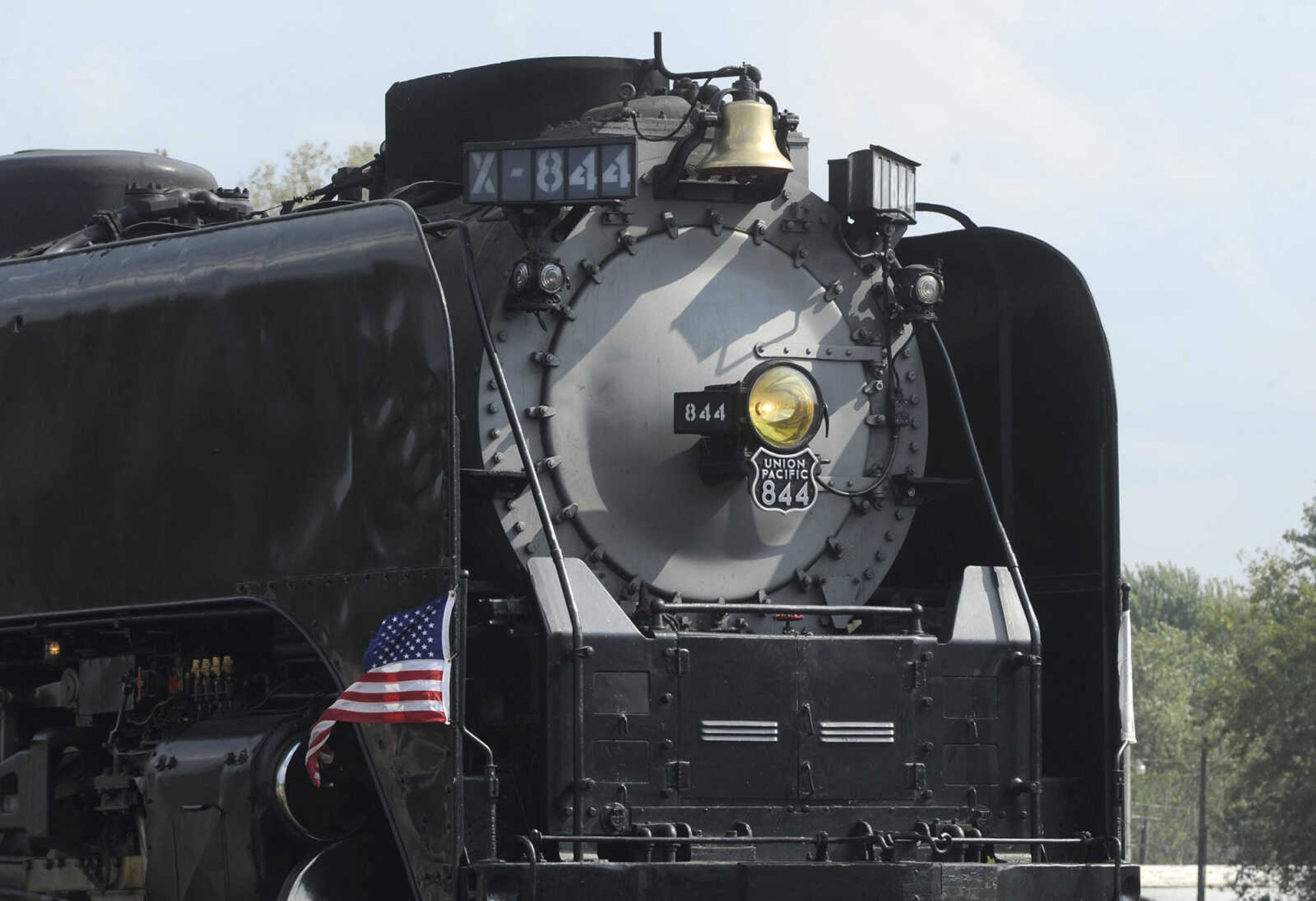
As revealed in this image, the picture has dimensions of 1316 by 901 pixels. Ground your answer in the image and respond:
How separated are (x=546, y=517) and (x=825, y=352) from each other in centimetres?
156

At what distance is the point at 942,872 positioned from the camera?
6418 mm

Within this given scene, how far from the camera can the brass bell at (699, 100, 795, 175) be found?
7.30 m

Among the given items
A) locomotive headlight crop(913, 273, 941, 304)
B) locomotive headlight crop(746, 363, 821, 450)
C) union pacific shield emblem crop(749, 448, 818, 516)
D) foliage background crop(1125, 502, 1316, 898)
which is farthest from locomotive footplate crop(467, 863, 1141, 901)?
foliage background crop(1125, 502, 1316, 898)

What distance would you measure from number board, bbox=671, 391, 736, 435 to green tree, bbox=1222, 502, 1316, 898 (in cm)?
2954

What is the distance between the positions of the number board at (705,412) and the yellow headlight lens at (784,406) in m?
0.09

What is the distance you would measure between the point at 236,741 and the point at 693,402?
197cm

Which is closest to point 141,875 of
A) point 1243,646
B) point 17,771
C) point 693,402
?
point 17,771

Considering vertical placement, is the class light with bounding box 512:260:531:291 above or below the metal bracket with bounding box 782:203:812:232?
below

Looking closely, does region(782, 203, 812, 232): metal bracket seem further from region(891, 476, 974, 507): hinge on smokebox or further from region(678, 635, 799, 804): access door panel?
region(678, 635, 799, 804): access door panel

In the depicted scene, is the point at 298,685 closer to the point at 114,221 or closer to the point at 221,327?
the point at 221,327

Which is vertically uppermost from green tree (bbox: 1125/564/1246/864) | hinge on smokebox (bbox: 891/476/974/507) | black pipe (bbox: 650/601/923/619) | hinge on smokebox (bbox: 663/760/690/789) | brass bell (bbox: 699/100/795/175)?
brass bell (bbox: 699/100/795/175)

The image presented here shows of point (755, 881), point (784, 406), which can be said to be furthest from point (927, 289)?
point (755, 881)

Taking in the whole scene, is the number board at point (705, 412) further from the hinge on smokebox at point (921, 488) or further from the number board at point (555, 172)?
the hinge on smokebox at point (921, 488)

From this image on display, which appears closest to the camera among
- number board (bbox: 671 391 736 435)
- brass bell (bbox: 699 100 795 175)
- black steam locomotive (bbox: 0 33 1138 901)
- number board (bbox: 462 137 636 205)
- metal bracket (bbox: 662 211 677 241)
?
black steam locomotive (bbox: 0 33 1138 901)
